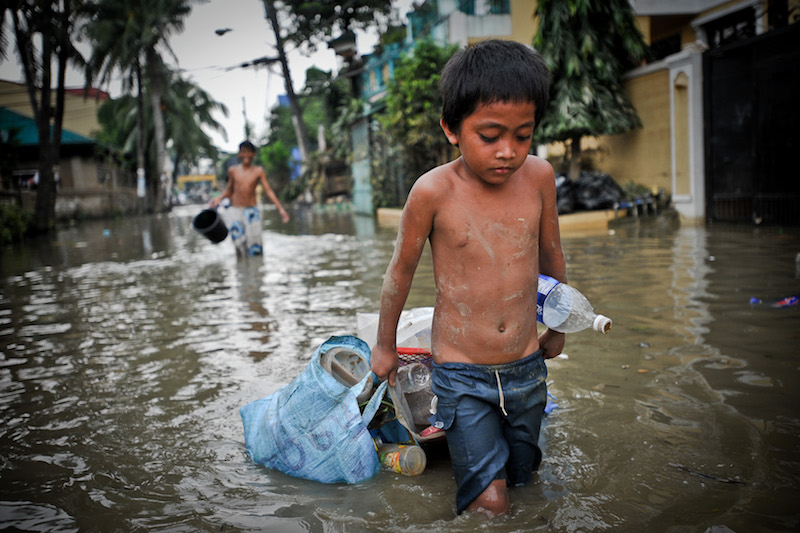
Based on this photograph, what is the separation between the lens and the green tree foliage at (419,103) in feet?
54.5

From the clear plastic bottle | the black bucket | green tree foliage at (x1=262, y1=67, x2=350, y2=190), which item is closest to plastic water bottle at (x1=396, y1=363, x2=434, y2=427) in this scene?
the clear plastic bottle

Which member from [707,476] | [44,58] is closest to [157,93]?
[44,58]

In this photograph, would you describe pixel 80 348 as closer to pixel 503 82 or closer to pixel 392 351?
pixel 392 351

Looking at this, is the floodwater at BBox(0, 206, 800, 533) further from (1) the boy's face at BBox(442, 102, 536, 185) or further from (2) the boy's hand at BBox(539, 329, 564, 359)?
(1) the boy's face at BBox(442, 102, 536, 185)

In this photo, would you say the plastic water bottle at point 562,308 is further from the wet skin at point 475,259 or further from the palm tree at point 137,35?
the palm tree at point 137,35

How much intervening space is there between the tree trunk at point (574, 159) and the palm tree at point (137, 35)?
22041mm

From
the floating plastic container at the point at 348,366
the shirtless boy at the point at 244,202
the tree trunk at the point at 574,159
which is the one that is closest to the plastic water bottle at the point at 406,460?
the floating plastic container at the point at 348,366

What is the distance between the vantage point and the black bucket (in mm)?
8586

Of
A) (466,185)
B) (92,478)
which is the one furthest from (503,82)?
(92,478)

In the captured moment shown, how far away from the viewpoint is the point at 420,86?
651 inches

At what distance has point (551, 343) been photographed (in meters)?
2.37

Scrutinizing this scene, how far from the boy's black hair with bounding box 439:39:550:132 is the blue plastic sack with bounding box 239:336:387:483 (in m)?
1.04

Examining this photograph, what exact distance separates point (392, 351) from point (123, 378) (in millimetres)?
2338

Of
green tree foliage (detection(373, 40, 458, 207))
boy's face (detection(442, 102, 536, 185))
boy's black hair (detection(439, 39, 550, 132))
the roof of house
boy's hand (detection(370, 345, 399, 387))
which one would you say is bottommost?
boy's hand (detection(370, 345, 399, 387))
